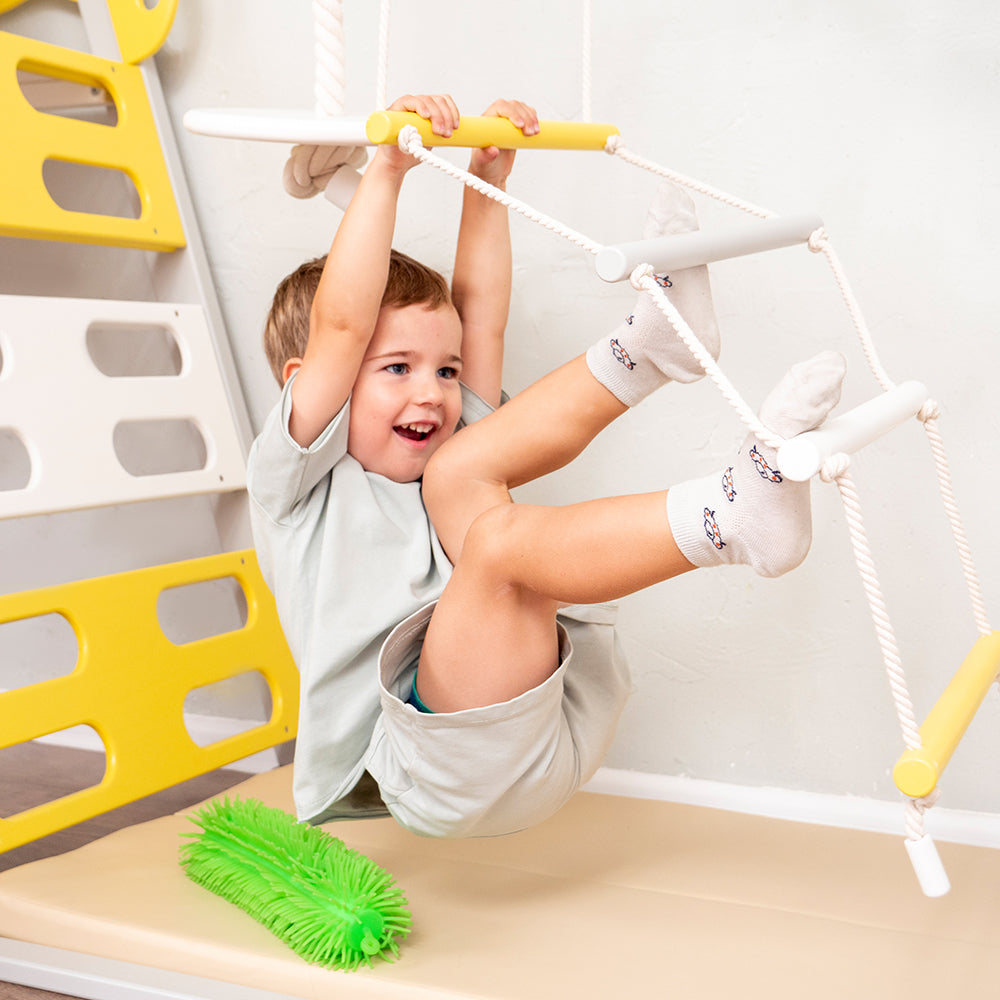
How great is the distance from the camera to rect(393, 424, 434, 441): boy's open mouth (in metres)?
1.14

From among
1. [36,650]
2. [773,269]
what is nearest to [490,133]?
[773,269]

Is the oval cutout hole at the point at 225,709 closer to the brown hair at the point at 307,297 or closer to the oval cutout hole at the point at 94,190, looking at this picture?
the brown hair at the point at 307,297

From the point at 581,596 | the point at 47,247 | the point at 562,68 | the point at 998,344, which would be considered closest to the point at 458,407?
the point at 581,596

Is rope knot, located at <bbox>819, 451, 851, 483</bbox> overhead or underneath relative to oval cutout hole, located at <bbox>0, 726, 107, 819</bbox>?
overhead

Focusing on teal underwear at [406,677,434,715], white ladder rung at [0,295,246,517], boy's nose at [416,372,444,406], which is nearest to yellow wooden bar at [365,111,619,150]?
boy's nose at [416,372,444,406]

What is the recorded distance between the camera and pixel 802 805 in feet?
4.42

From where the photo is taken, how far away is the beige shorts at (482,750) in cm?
92

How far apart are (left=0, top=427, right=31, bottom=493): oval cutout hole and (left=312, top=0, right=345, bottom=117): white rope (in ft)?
3.35

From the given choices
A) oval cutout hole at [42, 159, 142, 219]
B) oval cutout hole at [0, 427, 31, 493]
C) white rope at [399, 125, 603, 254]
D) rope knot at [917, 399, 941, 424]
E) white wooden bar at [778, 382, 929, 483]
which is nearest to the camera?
white wooden bar at [778, 382, 929, 483]

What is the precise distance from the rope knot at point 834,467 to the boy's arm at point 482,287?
2.04 ft

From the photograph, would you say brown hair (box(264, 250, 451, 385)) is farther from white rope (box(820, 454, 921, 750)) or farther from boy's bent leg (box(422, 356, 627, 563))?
white rope (box(820, 454, 921, 750))

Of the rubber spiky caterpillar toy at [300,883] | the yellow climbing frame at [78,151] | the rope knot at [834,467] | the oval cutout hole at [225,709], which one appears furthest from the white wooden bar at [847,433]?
the oval cutout hole at [225,709]

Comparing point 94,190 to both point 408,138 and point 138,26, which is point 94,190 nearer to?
point 138,26

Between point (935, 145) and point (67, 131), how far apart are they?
1.09m
